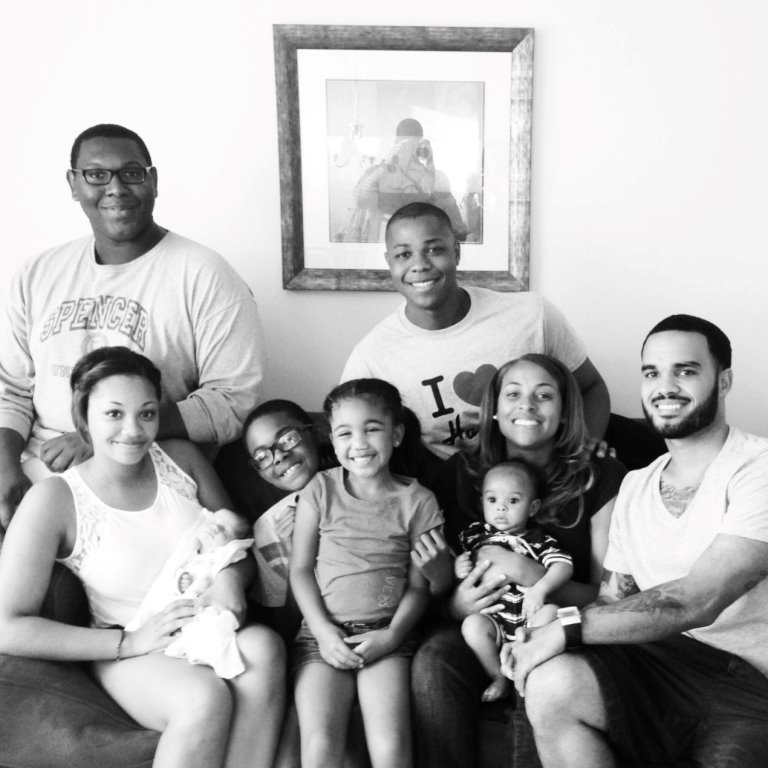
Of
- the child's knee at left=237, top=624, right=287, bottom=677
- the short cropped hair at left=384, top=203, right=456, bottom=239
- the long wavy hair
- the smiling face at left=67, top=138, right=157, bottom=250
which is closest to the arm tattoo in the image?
the long wavy hair

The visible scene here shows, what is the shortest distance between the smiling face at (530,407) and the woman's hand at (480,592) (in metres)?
0.33

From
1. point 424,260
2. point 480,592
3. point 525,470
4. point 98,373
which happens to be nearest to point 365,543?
point 480,592

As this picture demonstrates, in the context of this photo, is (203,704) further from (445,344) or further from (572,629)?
(445,344)

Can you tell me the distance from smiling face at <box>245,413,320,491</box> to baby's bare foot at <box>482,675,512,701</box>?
70cm

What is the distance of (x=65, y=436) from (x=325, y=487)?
0.72 m

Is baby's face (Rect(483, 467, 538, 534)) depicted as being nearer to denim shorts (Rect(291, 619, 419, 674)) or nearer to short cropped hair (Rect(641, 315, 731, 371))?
denim shorts (Rect(291, 619, 419, 674))

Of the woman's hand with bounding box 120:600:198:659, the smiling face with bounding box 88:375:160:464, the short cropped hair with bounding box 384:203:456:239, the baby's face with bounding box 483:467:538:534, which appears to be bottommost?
the woman's hand with bounding box 120:600:198:659

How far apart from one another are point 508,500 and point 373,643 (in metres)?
0.46

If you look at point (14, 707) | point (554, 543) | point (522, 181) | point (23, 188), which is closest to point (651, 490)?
point (554, 543)

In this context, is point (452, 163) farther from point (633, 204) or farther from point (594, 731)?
point (594, 731)

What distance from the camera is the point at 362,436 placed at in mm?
2053

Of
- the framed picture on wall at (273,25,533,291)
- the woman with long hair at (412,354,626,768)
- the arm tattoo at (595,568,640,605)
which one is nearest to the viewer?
the woman with long hair at (412,354,626,768)

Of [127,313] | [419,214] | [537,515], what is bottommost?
[537,515]

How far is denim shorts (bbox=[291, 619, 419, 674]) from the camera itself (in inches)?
76.7
